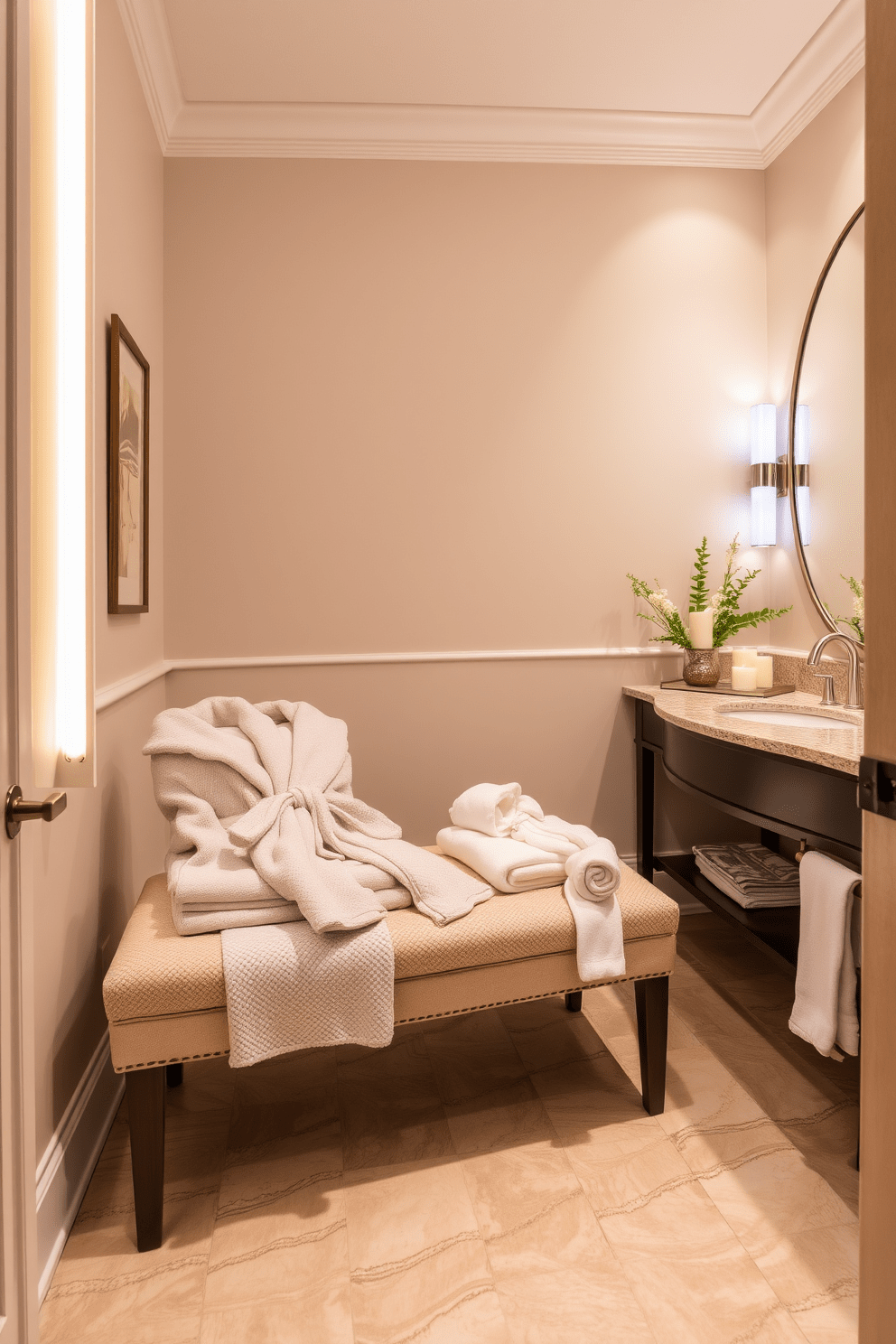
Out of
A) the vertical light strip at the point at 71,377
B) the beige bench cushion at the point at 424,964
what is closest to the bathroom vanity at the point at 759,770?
the beige bench cushion at the point at 424,964

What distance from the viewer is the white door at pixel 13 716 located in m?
0.85

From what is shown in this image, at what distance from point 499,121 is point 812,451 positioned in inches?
56.2

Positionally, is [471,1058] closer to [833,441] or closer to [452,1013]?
[452,1013]

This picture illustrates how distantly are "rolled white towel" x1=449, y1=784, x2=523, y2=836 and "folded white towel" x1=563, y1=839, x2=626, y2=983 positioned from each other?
0.25 m

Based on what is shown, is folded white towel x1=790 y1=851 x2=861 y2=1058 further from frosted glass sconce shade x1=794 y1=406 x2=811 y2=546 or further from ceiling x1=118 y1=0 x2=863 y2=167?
ceiling x1=118 y1=0 x2=863 y2=167

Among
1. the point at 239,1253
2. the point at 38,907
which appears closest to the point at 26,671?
the point at 38,907

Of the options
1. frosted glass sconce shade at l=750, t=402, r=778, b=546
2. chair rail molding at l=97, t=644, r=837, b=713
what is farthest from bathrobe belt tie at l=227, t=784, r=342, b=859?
frosted glass sconce shade at l=750, t=402, r=778, b=546

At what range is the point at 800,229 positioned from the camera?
2600mm

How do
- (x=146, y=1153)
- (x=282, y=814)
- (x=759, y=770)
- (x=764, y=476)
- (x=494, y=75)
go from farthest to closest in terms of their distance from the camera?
1. (x=764, y=476)
2. (x=494, y=75)
3. (x=759, y=770)
4. (x=282, y=814)
5. (x=146, y=1153)

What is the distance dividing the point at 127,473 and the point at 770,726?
1680mm

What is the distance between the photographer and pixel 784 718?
2303mm

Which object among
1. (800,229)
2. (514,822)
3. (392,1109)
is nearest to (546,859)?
(514,822)

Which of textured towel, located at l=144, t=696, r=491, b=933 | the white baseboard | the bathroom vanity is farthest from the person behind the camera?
the bathroom vanity

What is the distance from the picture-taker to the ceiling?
2172 millimetres
